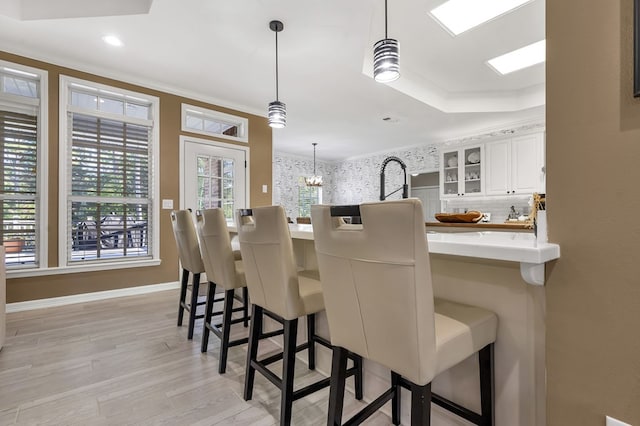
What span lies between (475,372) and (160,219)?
388 centimetres

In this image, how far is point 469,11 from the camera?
265 cm

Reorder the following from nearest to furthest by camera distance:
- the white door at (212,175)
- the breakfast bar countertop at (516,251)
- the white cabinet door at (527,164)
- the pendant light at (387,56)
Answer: the breakfast bar countertop at (516,251) < the pendant light at (387,56) < the white door at (212,175) < the white cabinet door at (527,164)

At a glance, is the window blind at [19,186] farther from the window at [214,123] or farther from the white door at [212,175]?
the window at [214,123]

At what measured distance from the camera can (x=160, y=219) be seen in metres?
3.92

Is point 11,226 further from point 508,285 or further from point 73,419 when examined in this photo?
point 508,285

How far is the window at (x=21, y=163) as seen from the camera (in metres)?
3.06

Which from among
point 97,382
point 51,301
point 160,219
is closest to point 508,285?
point 97,382

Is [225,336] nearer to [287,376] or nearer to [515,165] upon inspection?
[287,376]

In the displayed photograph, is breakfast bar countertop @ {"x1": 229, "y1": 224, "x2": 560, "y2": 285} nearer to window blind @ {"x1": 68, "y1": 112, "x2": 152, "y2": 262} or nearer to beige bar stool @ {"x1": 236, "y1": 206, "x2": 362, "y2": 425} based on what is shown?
beige bar stool @ {"x1": 236, "y1": 206, "x2": 362, "y2": 425}

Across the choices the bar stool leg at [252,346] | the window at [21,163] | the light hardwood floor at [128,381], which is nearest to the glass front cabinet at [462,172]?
the light hardwood floor at [128,381]

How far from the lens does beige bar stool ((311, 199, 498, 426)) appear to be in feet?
2.57

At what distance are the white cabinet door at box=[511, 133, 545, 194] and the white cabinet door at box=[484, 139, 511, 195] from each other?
0.08m

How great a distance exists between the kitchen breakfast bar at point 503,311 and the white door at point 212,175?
3.72 metres

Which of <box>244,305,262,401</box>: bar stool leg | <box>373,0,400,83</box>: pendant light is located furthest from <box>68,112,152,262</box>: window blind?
<box>373,0,400,83</box>: pendant light
